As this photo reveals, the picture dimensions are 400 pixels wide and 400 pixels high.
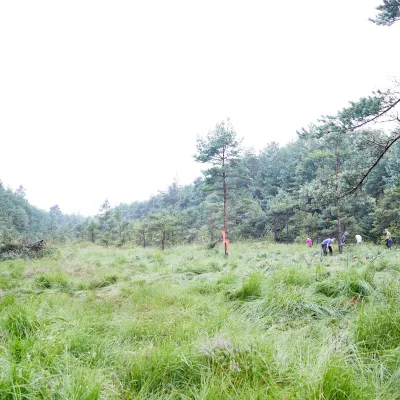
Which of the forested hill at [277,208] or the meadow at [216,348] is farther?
the forested hill at [277,208]

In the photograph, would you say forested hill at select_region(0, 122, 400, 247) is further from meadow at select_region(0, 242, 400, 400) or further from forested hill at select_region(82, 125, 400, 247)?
meadow at select_region(0, 242, 400, 400)

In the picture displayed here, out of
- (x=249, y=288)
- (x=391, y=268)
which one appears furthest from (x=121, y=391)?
(x=391, y=268)

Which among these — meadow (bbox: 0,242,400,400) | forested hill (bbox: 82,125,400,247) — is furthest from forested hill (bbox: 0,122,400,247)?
meadow (bbox: 0,242,400,400)

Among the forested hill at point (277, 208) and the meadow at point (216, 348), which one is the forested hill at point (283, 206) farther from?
the meadow at point (216, 348)

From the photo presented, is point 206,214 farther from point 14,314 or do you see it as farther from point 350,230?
point 14,314

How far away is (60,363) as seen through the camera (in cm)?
203

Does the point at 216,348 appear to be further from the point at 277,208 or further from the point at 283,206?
the point at 283,206

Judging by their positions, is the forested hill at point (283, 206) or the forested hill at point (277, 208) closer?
the forested hill at point (277, 208)

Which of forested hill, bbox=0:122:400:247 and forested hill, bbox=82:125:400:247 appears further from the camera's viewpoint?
forested hill, bbox=82:125:400:247

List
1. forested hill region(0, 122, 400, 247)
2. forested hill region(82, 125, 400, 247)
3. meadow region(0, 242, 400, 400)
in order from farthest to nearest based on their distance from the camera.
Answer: forested hill region(82, 125, 400, 247) < forested hill region(0, 122, 400, 247) < meadow region(0, 242, 400, 400)

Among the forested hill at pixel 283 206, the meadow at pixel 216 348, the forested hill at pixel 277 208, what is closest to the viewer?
the meadow at pixel 216 348

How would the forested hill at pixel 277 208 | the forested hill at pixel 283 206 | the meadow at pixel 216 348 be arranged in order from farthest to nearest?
the forested hill at pixel 283 206
the forested hill at pixel 277 208
the meadow at pixel 216 348

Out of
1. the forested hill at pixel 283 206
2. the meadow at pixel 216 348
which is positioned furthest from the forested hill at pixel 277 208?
the meadow at pixel 216 348

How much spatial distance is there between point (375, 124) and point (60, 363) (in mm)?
6130
